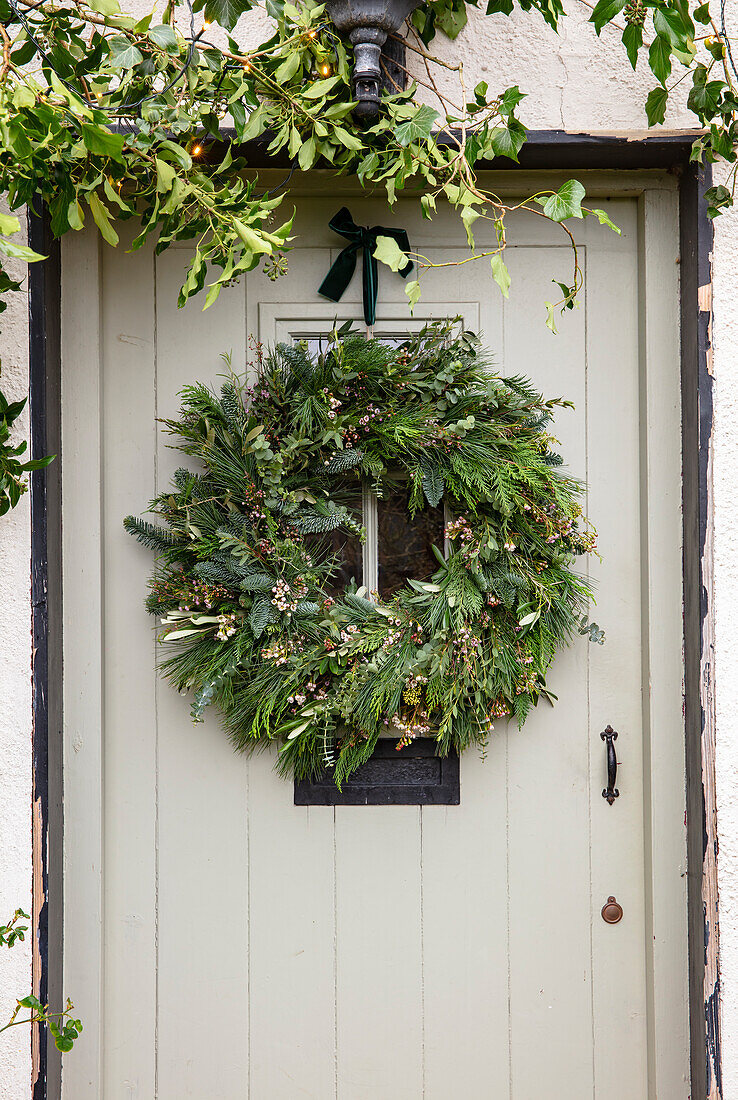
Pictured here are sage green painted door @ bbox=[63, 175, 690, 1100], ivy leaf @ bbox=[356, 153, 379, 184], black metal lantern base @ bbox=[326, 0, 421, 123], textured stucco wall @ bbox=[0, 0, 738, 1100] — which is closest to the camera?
black metal lantern base @ bbox=[326, 0, 421, 123]

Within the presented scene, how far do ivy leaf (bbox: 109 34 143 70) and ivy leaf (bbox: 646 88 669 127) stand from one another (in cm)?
86

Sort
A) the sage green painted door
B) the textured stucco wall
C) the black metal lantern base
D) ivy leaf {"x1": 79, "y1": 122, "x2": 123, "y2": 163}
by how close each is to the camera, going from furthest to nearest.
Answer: the sage green painted door
the textured stucco wall
the black metal lantern base
ivy leaf {"x1": 79, "y1": 122, "x2": 123, "y2": 163}

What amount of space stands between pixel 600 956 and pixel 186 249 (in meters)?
1.70

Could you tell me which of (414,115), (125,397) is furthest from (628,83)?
(125,397)

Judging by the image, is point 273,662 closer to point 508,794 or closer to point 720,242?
point 508,794

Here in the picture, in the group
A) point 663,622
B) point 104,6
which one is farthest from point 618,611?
point 104,6

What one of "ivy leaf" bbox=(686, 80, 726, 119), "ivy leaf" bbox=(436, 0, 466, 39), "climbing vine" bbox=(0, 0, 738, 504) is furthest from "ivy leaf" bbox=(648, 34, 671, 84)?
"ivy leaf" bbox=(436, 0, 466, 39)

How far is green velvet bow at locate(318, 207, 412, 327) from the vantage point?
4.93 feet

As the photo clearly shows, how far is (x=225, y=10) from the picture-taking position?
1.10 metres

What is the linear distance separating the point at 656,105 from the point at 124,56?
891 mm

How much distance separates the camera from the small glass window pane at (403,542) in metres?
1.53

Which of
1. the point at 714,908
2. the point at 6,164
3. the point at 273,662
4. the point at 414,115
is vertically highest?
the point at 414,115

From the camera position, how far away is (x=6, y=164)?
112 cm

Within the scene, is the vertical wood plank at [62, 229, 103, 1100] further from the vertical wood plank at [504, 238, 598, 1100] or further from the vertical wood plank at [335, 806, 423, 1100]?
the vertical wood plank at [504, 238, 598, 1100]
